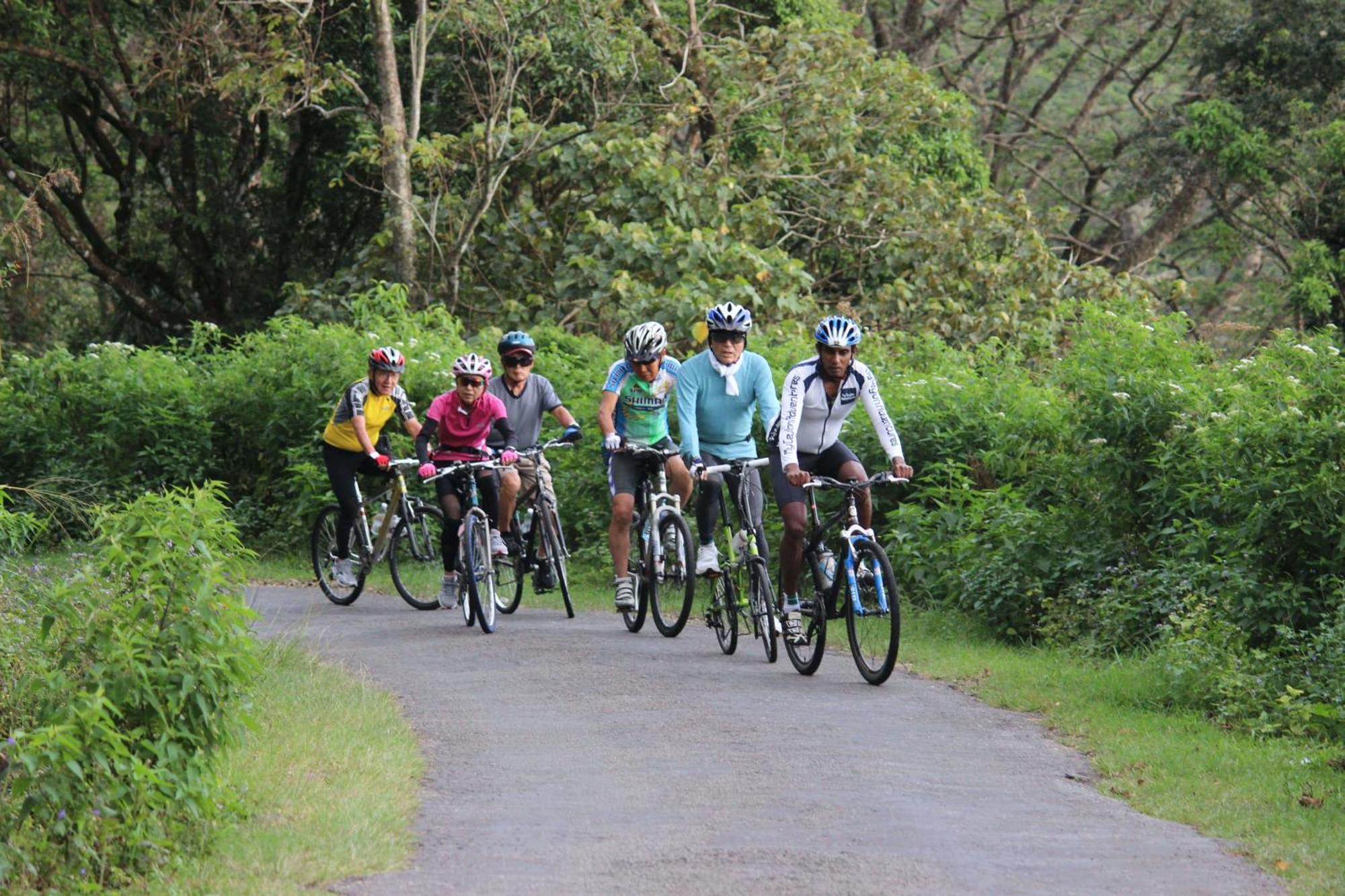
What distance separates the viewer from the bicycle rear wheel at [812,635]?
10859 mm

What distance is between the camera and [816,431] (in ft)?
36.4

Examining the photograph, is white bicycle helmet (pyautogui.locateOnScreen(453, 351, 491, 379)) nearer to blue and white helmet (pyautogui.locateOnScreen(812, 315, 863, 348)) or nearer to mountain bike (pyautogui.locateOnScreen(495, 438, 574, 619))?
mountain bike (pyautogui.locateOnScreen(495, 438, 574, 619))

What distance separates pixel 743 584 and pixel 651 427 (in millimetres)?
1551

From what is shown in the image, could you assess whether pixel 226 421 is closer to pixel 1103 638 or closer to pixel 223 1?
pixel 223 1

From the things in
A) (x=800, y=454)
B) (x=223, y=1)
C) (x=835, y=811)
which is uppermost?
(x=223, y=1)

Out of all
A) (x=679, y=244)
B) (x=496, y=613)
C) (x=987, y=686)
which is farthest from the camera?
(x=679, y=244)

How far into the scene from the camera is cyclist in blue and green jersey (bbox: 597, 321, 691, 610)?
41.3 feet

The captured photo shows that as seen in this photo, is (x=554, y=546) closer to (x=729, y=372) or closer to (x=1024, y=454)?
(x=729, y=372)

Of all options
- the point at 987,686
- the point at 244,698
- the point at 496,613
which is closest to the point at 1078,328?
the point at 987,686

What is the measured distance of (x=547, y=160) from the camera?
23.5 meters

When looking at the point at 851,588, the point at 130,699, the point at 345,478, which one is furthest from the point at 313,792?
the point at 345,478

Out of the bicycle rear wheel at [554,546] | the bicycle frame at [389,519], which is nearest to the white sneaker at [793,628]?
the bicycle rear wheel at [554,546]

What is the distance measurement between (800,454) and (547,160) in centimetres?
1310

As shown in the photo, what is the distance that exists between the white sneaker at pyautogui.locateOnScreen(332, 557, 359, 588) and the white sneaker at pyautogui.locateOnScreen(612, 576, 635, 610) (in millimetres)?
3193
